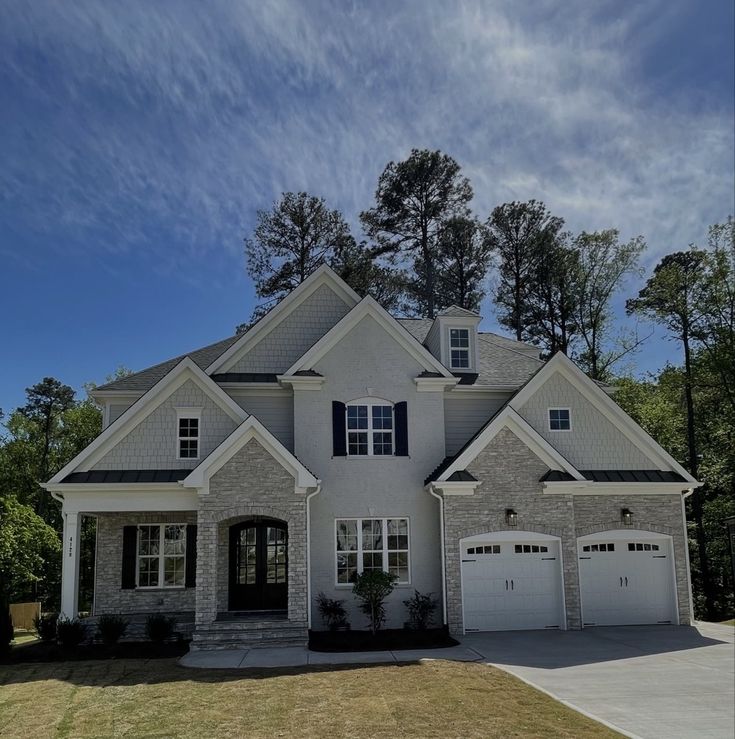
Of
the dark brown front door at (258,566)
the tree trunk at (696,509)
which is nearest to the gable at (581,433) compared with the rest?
the dark brown front door at (258,566)

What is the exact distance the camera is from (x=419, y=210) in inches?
1353

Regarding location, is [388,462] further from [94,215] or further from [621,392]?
[621,392]

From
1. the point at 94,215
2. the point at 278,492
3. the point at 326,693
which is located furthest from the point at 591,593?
the point at 94,215

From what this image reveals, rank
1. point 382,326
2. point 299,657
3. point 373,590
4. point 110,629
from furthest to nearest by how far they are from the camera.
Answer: point 382,326
point 373,590
point 110,629
point 299,657

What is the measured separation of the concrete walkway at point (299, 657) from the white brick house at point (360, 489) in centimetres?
90

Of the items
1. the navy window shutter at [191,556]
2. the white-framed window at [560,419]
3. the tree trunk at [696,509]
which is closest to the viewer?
the navy window shutter at [191,556]

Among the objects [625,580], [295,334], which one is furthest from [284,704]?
[295,334]

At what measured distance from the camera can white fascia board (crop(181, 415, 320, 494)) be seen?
16.5 meters

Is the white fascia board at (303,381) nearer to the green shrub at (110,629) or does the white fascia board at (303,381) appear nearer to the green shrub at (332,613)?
the green shrub at (332,613)

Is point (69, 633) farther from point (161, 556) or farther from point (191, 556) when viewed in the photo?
point (191, 556)

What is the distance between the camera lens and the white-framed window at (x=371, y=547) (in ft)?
59.7

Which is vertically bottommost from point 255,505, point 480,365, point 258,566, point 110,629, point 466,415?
point 110,629

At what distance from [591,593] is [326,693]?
9650 millimetres

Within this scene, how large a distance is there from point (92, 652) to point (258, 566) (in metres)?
4.68
